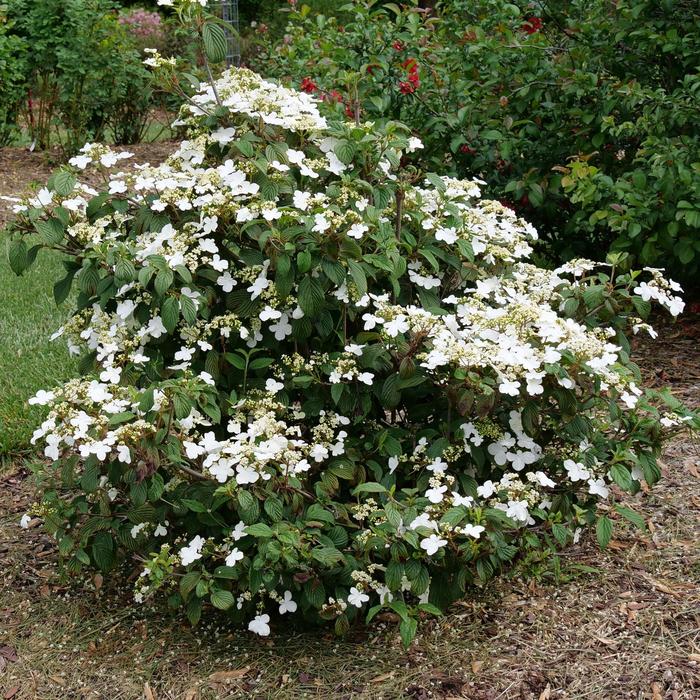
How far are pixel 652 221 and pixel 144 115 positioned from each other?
6.38m

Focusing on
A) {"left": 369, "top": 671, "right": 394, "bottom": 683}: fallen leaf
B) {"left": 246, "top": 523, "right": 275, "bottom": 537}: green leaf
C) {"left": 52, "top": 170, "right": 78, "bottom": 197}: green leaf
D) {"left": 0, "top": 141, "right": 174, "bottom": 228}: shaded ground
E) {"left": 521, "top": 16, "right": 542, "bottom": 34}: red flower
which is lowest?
{"left": 0, "top": 141, "right": 174, "bottom": 228}: shaded ground

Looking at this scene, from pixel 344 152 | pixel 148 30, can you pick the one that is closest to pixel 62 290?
pixel 344 152

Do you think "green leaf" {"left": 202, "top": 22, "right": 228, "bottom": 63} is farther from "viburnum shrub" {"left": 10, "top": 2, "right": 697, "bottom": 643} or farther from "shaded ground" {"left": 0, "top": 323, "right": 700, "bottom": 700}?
"shaded ground" {"left": 0, "top": 323, "right": 700, "bottom": 700}

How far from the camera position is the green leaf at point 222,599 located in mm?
2285

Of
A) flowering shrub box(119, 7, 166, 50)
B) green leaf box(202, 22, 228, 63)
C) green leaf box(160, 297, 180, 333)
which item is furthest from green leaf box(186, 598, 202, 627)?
flowering shrub box(119, 7, 166, 50)

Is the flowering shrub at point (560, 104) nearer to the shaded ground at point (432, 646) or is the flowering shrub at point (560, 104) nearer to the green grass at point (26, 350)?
the shaded ground at point (432, 646)

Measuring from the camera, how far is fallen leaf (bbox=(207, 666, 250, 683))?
242 cm

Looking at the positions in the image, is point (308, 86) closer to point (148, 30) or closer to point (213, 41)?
point (213, 41)

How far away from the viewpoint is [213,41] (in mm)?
2520

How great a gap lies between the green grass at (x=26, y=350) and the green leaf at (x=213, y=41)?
1238mm

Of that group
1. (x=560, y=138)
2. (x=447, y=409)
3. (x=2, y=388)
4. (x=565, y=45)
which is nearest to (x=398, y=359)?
(x=447, y=409)

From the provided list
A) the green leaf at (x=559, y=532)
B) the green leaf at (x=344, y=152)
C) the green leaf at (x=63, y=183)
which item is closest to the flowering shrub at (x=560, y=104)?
the green leaf at (x=344, y=152)

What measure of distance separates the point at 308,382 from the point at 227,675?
Result: 0.78 m

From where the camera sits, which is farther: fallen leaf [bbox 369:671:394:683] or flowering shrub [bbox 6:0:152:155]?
flowering shrub [bbox 6:0:152:155]
